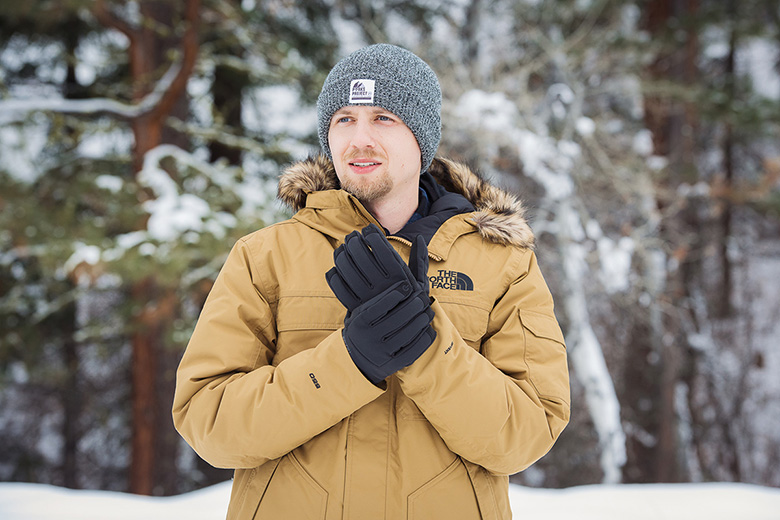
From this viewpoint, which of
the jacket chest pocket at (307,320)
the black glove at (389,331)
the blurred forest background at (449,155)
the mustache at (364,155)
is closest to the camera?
the black glove at (389,331)

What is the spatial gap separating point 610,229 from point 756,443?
4.20 meters

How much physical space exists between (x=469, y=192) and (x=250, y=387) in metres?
0.86

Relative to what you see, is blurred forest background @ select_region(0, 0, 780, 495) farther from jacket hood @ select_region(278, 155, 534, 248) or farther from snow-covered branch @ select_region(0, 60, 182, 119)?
jacket hood @ select_region(278, 155, 534, 248)

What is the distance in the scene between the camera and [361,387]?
1259 mm

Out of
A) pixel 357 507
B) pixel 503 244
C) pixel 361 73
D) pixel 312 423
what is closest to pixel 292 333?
pixel 312 423

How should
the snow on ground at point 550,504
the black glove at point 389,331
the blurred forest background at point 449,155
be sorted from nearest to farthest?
the black glove at point 389,331 < the snow on ground at point 550,504 < the blurred forest background at point 449,155

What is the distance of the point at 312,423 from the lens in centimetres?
127

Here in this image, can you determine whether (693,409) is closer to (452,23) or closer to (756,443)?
(756,443)

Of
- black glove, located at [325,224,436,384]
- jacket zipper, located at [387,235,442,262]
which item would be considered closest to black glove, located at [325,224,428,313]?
black glove, located at [325,224,436,384]

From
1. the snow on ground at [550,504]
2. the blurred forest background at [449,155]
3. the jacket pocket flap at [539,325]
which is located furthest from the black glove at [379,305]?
the blurred forest background at [449,155]

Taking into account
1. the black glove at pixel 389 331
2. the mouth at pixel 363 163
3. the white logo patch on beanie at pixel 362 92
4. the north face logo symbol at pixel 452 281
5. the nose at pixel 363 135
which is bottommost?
the black glove at pixel 389 331

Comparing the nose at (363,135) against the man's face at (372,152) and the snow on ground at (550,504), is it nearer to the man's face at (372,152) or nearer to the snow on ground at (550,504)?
the man's face at (372,152)

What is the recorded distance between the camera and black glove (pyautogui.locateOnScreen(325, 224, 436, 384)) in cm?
122

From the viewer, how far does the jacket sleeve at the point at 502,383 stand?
128 cm
